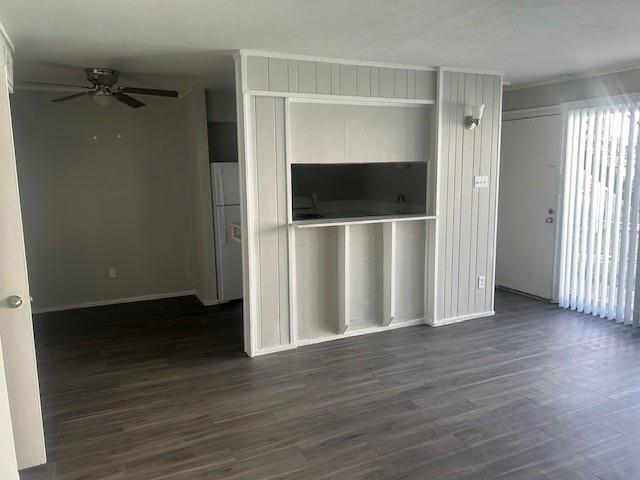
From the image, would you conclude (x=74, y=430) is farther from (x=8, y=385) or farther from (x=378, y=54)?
(x=378, y=54)

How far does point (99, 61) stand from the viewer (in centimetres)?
400

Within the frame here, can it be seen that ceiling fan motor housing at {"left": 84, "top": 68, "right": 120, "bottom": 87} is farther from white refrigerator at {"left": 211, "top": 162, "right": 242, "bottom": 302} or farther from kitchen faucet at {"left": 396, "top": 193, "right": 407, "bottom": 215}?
kitchen faucet at {"left": 396, "top": 193, "right": 407, "bottom": 215}

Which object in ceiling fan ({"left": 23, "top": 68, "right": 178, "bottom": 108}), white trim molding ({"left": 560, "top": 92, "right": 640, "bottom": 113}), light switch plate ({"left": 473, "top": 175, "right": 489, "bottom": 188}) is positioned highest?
ceiling fan ({"left": 23, "top": 68, "right": 178, "bottom": 108})

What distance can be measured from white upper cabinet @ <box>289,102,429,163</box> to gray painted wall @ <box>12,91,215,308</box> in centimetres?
186

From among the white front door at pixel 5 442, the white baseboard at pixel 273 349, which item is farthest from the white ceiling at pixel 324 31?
the white baseboard at pixel 273 349

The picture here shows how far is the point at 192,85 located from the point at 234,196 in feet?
4.15

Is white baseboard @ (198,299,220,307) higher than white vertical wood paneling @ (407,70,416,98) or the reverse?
the reverse

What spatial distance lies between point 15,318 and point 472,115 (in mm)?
3940

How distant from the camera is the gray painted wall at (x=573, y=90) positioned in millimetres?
4626

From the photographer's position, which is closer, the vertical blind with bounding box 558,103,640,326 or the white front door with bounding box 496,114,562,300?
the vertical blind with bounding box 558,103,640,326

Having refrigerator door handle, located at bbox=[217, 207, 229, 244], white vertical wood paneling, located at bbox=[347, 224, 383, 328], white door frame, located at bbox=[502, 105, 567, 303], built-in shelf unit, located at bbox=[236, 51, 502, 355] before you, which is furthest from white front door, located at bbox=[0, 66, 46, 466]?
white door frame, located at bbox=[502, 105, 567, 303]

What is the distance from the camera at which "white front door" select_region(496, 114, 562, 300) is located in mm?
5500

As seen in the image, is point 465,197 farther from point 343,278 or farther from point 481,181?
point 343,278

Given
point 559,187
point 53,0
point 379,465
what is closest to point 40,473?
point 379,465
